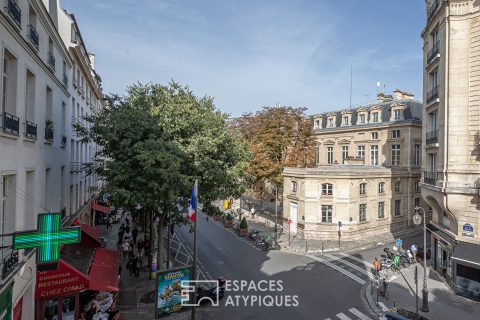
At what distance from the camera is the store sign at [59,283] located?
11.9m

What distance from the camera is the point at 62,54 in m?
17.6

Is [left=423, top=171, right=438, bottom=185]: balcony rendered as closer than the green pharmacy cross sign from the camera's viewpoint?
No

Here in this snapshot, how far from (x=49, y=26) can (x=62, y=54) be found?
4.29 meters

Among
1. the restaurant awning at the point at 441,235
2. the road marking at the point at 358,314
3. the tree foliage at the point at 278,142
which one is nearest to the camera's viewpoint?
the road marking at the point at 358,314

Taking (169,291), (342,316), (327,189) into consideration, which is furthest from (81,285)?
(327,189)

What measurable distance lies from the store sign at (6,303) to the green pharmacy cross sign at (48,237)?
941 millimetres

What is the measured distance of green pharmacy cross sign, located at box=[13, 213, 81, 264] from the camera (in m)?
8.13

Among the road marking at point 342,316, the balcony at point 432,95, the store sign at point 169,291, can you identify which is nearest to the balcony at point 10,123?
the store sign at point 169,291

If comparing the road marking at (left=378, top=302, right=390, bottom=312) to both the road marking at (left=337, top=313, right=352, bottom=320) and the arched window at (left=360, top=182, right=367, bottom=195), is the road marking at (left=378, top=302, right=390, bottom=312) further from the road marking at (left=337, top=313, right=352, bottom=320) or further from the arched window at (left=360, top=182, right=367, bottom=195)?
the arched window at (left=360, top=182, right=367, bottom=195)

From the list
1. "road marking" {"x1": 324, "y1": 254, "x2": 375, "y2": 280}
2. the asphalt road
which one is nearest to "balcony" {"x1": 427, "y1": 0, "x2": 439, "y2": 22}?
"road marking" {"x1": 324, "y1": 254, "x2": 375, "y2": 280}

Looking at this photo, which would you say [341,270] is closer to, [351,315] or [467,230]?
[351,315]

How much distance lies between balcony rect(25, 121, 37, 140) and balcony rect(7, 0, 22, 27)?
3.07m

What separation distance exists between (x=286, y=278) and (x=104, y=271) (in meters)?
11.2

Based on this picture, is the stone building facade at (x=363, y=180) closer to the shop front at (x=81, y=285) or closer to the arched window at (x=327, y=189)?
the arched window at (x=327, y=189)
